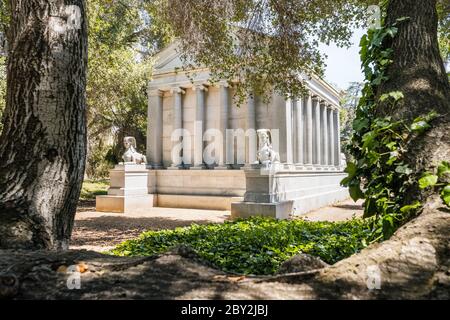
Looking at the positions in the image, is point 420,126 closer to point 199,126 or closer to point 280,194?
point 280,194

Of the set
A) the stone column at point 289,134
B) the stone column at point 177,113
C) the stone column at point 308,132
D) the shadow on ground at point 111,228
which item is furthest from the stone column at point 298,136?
the shadow on ground at point 111,228

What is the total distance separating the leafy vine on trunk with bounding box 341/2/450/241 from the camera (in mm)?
2346

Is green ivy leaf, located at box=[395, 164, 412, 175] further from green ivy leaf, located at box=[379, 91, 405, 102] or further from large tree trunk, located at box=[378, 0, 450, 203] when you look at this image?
green ivy leaf, located at box=[379, 91, 405, 102]

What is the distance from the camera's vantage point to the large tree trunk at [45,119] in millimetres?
2943

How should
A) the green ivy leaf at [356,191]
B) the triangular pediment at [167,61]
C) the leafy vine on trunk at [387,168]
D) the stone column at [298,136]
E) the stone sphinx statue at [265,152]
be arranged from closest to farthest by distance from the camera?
the leafy vine on trunk at [387,168]
the green ivy leaf at [356,191]
the stone sphinx statue at [265,152]
the stone column at [298,136]
the triangular pediment at [167,61]

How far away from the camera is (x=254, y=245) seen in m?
5.32

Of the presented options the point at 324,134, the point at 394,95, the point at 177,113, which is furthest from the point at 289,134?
the point at 394,95

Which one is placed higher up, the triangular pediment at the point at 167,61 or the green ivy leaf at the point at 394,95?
the triangular pediment at the point at 167,61

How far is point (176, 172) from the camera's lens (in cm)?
1947

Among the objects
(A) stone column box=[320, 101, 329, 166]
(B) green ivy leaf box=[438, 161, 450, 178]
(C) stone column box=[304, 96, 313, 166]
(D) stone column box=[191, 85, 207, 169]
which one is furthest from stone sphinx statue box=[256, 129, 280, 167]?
(B) green ivy leaf box=[438, 161, 450, 178]

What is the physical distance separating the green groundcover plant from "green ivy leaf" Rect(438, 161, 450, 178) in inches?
66.2

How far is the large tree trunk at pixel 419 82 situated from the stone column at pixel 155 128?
18.8m

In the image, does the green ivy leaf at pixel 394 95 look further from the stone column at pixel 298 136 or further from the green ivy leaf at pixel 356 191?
the stone column at pixel 298 136
